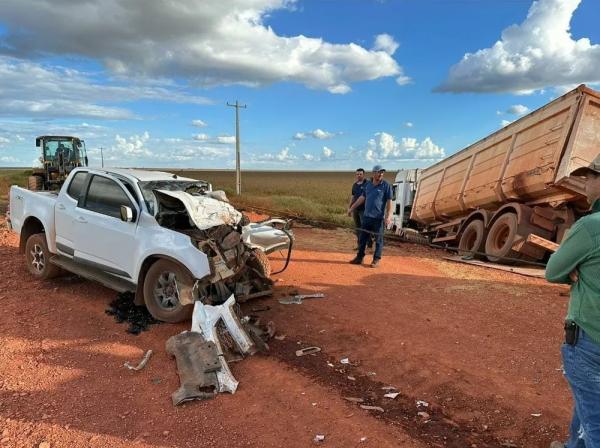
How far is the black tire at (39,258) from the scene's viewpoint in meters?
7.16

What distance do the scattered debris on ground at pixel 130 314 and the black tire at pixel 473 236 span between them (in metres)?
8.15

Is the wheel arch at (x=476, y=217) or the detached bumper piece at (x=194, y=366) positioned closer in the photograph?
the detached bumper piece at (x=194, y=366)

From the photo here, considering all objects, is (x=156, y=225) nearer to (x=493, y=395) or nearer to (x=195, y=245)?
(x=195, y=245)

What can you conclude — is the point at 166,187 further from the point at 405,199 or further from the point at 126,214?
the point at 405,199

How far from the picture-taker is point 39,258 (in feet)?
24.4

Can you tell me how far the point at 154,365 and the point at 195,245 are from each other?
4.63 feet

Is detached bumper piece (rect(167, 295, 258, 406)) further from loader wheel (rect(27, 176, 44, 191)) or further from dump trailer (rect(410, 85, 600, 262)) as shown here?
loader wheel (rect(27, 176, 44, 191))

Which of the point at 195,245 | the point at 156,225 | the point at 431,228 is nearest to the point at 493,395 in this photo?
the point at 195,245

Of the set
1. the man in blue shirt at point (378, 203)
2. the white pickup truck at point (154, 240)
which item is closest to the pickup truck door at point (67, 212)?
the white pickup truck at point (154, 240)

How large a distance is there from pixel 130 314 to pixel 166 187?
175cm

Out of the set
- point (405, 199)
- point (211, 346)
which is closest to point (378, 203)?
point (211, 346)

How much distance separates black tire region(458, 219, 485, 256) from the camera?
1134 centimetres

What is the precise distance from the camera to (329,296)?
717cm

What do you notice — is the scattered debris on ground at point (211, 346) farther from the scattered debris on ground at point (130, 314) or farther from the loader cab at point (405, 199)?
the loader cab at point (405, 199)
